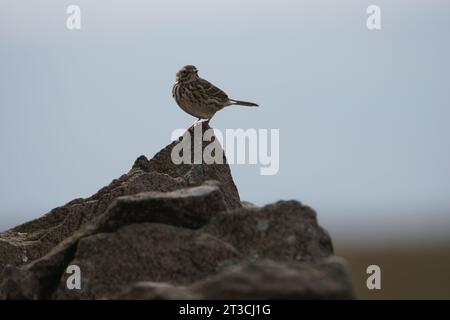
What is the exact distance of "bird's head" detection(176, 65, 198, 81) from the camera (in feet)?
71.5

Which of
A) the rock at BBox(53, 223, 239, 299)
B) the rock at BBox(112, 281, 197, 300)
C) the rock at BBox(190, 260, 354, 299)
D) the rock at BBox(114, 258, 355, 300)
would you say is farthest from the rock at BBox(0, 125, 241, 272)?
the rock at BBox(190, 260, 354, 299)

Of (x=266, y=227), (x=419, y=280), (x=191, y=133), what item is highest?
(x=191, y=133)

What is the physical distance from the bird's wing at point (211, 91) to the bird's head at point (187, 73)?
0.20m

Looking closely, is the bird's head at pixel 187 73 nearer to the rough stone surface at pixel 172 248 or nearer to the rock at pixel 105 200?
the rock at pixel 105 200

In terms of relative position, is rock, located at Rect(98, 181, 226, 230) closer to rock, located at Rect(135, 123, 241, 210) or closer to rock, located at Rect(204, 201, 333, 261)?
rock, located at Rect(204, 201, 333, 261)

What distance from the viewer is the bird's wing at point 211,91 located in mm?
21663

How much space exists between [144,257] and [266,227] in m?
1.75

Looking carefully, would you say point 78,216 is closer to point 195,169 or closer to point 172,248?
point 195,169

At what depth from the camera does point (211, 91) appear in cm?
2186

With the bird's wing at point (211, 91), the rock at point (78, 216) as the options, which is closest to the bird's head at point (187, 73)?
the bird's wing at point (211, 91)

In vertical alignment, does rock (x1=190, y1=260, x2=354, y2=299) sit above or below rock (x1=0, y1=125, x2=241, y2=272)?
below

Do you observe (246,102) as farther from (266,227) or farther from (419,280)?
(419,280)
